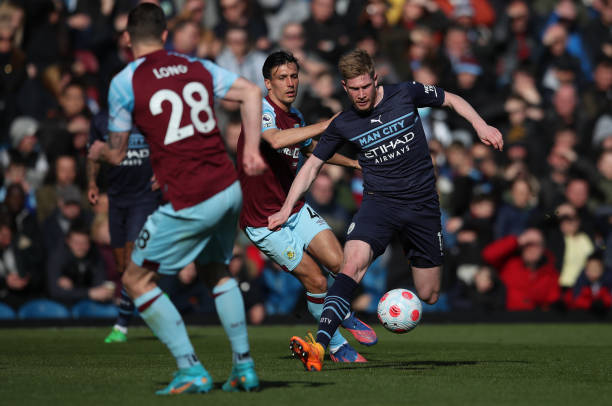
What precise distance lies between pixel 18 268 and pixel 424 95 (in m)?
8.05

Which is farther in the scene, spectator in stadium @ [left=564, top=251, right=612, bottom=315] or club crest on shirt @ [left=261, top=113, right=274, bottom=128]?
spectator in stadium @ [left=564, top=251, right=612, bottom=315]

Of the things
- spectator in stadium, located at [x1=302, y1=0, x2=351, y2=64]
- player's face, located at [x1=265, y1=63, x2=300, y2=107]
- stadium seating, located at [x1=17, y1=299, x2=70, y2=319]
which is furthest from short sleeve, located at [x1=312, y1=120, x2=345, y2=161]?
spectator in stadium, located at [x1=302, y1=0, x2=351, y2=64]

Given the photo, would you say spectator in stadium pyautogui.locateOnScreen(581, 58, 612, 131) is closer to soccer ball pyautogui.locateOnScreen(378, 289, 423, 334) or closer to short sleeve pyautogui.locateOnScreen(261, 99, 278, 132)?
short sleeve pyautogui.locateOnScreen(261, 99, 278, 132)

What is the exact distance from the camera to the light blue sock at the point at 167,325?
273 inches

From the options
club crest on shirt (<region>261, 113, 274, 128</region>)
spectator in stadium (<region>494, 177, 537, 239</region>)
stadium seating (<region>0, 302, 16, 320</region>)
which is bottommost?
stadium seating (<region>0, 302, 16, 320</region>)

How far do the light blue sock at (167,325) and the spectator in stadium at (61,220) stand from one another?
8.55 m

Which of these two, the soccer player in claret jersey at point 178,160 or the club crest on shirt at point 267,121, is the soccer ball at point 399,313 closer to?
the club crest on shirt at point 267,121

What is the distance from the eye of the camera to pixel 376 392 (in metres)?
7.16

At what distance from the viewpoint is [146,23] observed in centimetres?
699

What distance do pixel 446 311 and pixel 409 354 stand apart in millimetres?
5282

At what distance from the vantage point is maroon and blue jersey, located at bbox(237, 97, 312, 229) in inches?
396

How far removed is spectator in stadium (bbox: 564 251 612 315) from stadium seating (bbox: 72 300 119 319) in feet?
23.4

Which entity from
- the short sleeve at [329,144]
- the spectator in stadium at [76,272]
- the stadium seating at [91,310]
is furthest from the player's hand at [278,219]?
the stadium seating at [91,310]

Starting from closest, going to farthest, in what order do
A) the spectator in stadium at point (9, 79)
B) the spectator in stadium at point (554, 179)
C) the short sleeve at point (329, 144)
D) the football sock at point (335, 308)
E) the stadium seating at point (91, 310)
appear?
the football sock at point (335, 308) → the short sleeve at point (329, 144) → the stadium seating at point (91, 310) → the spectator in stadium at point (554, 179) → the spectator in stadium at point (9, 79)
